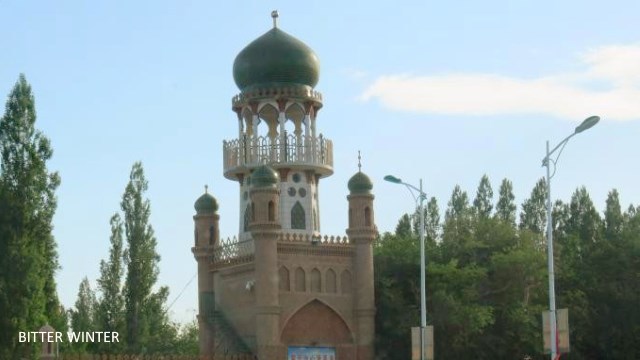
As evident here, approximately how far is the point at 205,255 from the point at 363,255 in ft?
25.1

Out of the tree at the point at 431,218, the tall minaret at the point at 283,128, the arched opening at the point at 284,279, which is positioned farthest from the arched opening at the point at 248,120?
the tree at the point at 431,218

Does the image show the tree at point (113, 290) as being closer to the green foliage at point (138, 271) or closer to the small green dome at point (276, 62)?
the green foliage at point (138, 271)

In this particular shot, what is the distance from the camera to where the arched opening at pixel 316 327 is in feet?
171

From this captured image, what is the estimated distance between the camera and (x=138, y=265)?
184ft

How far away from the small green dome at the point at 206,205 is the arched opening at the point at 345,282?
7483mm

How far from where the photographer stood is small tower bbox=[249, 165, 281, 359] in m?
50.7

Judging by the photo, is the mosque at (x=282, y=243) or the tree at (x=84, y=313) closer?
the mosque at (x=282, y=243)

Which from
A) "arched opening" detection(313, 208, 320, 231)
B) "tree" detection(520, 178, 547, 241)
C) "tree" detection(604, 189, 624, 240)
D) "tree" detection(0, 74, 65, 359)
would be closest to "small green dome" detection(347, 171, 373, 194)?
"arched opening" detection(313, 208, 320, 231)

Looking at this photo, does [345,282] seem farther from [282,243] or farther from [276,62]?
[276,62]

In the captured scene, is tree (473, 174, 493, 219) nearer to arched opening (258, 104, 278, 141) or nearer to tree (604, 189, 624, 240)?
tree (604, 189, 624, 240)

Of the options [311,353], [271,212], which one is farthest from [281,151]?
[311,353]

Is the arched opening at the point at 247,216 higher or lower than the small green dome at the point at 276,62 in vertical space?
lower

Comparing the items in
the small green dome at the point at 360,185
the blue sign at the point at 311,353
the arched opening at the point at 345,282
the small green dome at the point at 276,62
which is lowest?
the blue sign at the point at 311,353

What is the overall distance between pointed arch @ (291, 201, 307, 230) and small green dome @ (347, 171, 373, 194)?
2.36m
